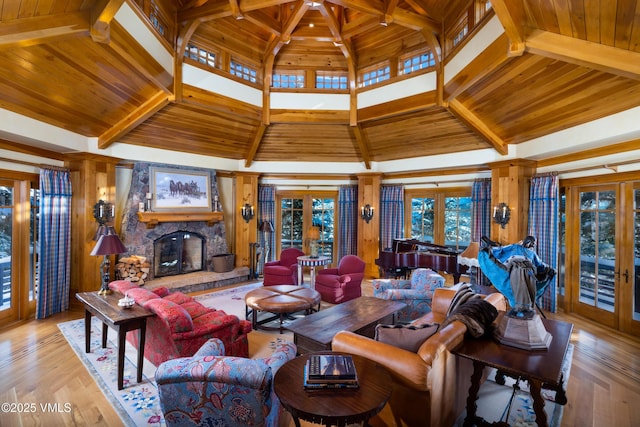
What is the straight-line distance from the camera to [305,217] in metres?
8.85

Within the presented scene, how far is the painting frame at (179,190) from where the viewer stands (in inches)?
266

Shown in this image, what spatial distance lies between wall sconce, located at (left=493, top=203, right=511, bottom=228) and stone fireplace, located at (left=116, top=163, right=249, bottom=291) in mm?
5617

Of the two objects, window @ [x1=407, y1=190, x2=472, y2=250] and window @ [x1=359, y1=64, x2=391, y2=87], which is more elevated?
window @ [x1=359, y1=64, x2=391, y2=87]

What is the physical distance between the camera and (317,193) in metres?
8.78

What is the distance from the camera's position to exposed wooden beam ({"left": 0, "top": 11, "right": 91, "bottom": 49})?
3029 mm

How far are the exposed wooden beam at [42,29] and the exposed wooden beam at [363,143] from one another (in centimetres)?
484

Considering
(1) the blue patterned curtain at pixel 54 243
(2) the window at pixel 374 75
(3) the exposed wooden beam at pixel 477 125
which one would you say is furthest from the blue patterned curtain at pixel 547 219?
(1) the blue patterned curtain at pixel 54 243

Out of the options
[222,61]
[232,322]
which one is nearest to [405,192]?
[222,61]

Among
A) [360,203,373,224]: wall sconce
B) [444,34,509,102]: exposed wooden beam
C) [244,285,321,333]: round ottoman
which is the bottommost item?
[244,285,321,333]: round ottoman

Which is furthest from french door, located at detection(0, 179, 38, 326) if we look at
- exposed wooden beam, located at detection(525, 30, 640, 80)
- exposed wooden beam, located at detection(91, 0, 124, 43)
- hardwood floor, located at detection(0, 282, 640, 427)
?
exposed wooden beam, located at detection(525, 30, 640, 80)

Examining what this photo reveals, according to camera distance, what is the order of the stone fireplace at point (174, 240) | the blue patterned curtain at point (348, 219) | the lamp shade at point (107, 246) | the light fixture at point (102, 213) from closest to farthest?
1. the lamp shade at point (107, 246)
2. the light fixture at point (102, 213)
3. the stone fireplace at point (174, 240)
4. the blue patterned curtain at point (348, 219)

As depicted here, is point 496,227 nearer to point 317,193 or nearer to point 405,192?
point 405,192

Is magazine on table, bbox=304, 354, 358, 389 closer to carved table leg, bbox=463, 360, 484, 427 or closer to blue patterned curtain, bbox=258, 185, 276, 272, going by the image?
carved table leg, bbox=463, 360, 484, 427

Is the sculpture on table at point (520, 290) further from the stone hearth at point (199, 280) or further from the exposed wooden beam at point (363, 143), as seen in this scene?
the stone hearth at point (199, 280)
